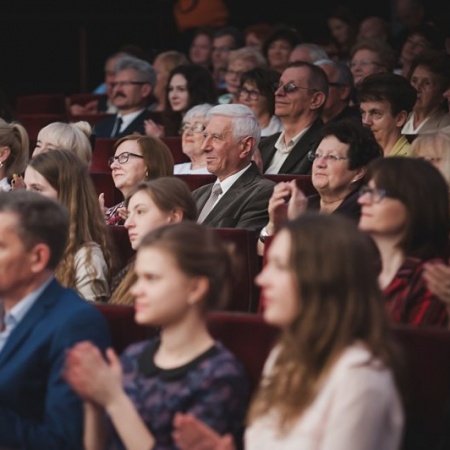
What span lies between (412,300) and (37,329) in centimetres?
66

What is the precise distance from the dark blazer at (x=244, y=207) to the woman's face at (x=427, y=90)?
120cm

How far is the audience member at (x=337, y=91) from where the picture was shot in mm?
4773

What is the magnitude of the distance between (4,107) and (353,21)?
2636 millimetres

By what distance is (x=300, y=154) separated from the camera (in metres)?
4.12

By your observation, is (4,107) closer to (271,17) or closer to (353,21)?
(353,21)

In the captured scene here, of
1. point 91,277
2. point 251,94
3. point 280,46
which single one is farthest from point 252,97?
point 91,277

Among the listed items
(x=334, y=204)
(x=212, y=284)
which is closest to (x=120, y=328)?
(x=212, y=284)

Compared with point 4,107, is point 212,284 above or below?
above

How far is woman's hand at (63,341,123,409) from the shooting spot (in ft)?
6.28

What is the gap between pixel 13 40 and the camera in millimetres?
7594

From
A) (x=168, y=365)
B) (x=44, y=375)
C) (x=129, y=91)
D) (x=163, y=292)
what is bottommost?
(x=129, y=91)

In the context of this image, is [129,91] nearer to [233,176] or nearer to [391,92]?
[391,92]

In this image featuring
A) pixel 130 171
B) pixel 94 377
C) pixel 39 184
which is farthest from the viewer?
pixel 130 171

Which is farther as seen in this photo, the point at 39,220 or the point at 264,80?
the point at 264,80
